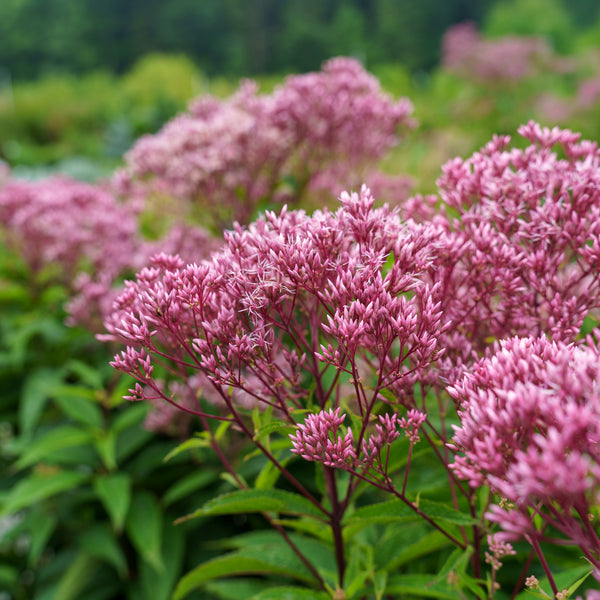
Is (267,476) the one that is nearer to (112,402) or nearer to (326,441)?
(326,441)

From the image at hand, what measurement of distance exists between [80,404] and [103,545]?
86 cm

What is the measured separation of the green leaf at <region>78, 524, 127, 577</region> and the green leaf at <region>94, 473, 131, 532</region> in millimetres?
123

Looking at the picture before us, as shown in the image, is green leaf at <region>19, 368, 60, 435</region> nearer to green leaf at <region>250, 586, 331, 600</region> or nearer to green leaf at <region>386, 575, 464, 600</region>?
green leaf at <region>250, 586, 331, 600</region>

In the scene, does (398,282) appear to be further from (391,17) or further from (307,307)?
(391,17)

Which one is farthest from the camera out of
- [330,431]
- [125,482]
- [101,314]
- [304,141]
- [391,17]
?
[391,17]

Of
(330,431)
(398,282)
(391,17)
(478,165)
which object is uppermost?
(391,17)

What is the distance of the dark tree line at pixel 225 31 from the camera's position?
62.2 metres

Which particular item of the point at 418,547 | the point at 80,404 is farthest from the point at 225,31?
the point at 418,547

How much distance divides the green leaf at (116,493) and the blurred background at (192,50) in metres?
15.3

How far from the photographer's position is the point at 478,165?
2023 mm

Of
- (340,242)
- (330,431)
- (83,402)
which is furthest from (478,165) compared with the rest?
(83,402)

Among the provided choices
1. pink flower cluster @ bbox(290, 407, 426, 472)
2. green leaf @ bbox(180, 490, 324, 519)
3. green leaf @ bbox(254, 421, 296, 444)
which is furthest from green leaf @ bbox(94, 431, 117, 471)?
pink flower cluster @ bbox(290, 407, 426, 472)

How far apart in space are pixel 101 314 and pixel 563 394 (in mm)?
3131

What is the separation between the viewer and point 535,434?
1.12 metres
